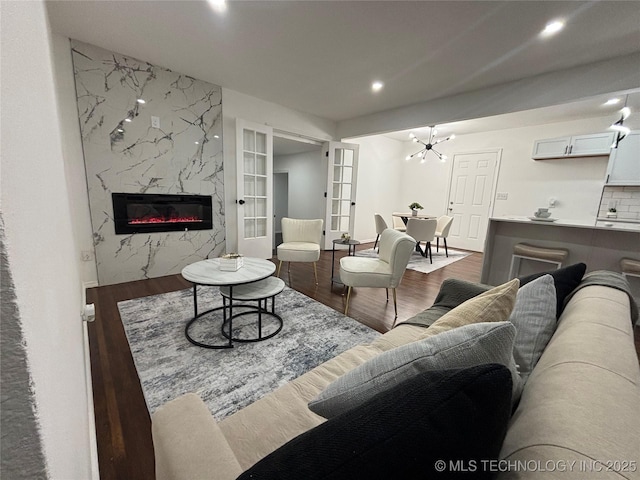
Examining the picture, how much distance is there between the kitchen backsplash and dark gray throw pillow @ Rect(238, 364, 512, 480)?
584 centimetres

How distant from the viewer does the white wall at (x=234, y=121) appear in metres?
3.75

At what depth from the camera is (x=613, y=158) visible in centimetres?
399

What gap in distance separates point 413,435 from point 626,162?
5926 mm

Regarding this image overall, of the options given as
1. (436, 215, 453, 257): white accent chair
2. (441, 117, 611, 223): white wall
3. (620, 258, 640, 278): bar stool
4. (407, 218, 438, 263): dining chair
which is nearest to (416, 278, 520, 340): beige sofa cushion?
(620, 258, 640, 278): bar stool

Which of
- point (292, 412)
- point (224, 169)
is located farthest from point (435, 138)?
point (292, 412)

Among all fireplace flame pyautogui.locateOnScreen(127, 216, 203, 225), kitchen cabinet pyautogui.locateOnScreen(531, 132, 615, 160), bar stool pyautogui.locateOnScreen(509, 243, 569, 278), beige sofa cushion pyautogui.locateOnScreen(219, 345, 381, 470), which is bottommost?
beige sofa cushion pyautogui.locateOnScreen(219, 345, 381, 470)

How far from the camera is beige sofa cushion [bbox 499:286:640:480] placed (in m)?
0.42

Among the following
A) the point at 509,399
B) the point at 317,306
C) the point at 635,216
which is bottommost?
the point at 317,306

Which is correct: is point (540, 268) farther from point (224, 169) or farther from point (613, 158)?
point (224, 169)

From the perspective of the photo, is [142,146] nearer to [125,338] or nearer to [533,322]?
[125,338]

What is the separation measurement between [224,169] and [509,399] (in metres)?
3.99

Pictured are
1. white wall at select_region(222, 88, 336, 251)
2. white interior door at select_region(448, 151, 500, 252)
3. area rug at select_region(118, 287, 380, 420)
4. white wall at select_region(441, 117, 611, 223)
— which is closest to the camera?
area rug at select_region(118, 287, 380, 420)

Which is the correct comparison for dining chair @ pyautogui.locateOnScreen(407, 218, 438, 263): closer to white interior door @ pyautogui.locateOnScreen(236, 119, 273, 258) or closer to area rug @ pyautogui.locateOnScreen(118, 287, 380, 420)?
white interior door @ pyautogui.locateOnScreen(236, 119, 273, 258)

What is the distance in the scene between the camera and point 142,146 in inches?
123
